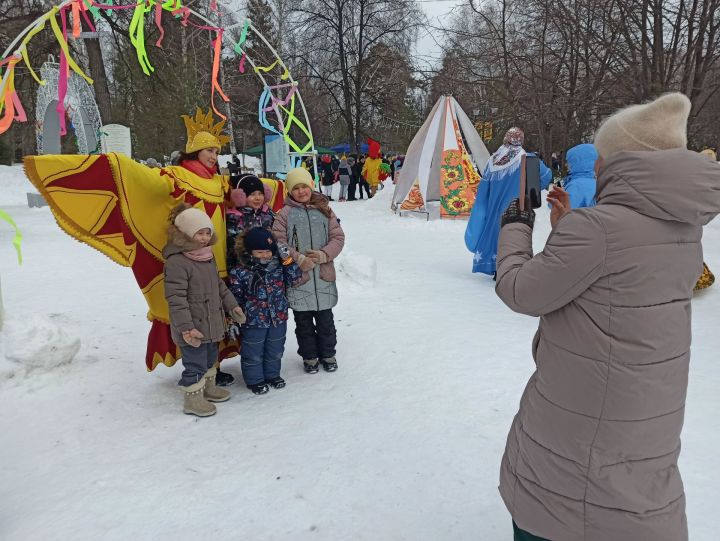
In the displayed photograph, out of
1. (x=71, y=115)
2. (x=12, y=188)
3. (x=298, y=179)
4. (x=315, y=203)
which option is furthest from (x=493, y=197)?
(x=12, y=188)

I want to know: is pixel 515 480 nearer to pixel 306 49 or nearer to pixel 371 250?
pixel 371 250

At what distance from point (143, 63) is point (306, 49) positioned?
1712 centimetres

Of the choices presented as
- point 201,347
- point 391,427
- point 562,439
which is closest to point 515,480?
point 562,439

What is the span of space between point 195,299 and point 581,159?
380 centimetres

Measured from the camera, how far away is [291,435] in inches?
111

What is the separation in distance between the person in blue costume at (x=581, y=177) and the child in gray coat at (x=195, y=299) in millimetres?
3341

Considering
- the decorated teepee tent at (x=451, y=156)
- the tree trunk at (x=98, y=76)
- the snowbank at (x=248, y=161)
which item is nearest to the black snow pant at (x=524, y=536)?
the decorated teepee tent at (x=451, y=156)

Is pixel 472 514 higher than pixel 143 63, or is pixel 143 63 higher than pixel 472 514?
pixel 143 63

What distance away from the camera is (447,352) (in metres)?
3.94

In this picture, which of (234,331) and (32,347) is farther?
(32,347)

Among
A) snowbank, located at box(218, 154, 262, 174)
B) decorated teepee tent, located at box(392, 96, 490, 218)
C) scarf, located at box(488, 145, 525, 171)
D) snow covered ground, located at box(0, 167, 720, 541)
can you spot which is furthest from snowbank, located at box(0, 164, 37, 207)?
scarf, located at box(488, 145, 525, 171)

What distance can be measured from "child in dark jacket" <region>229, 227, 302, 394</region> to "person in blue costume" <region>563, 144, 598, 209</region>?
2888 mm

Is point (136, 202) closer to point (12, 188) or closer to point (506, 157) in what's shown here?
point (506, 157)

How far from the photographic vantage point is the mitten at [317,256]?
3.36 metres
